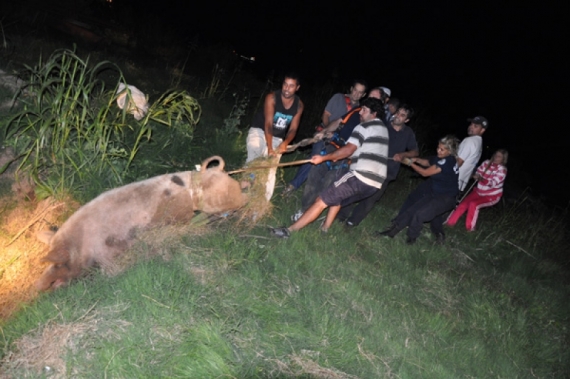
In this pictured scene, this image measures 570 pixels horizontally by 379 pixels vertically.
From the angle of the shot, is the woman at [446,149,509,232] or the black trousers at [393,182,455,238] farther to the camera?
the woman at [446,149,509,232]

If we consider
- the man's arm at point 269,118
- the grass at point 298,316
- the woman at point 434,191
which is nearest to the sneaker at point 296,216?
the grass at point 298,316

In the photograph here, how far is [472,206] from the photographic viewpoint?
7.45 m

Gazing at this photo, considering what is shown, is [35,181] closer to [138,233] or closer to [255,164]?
[138,233]

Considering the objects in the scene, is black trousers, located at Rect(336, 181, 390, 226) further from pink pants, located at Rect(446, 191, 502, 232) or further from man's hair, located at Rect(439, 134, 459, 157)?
pink pants, located at Rect(446, 191, 502, 232)

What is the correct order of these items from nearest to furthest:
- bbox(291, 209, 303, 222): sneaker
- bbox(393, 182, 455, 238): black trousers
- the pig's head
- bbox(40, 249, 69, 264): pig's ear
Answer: bbox(40, 249, 69, 264): pig's ear < the pig's head < bbox(291, 209, 303, 222): sneaker < bbox(393, 182, 455, 238): black trousers

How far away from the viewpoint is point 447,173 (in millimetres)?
5895

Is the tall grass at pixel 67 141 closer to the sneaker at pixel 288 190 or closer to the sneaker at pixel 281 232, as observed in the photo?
the sneaker at pixel 281 232

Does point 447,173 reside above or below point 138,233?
above

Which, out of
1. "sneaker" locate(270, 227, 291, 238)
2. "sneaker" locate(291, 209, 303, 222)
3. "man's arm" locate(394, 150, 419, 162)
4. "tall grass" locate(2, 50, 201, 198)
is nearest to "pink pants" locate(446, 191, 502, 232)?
"man's arm" locate(394, 150, 419, 162)

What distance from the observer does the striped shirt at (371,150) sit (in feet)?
16.7

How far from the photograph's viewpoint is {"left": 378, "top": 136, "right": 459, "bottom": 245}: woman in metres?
5.88

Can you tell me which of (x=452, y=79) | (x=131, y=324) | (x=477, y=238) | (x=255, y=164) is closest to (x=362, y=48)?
(x=452, y=79)

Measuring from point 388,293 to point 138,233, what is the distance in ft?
8.60

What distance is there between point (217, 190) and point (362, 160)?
5.98 ft
